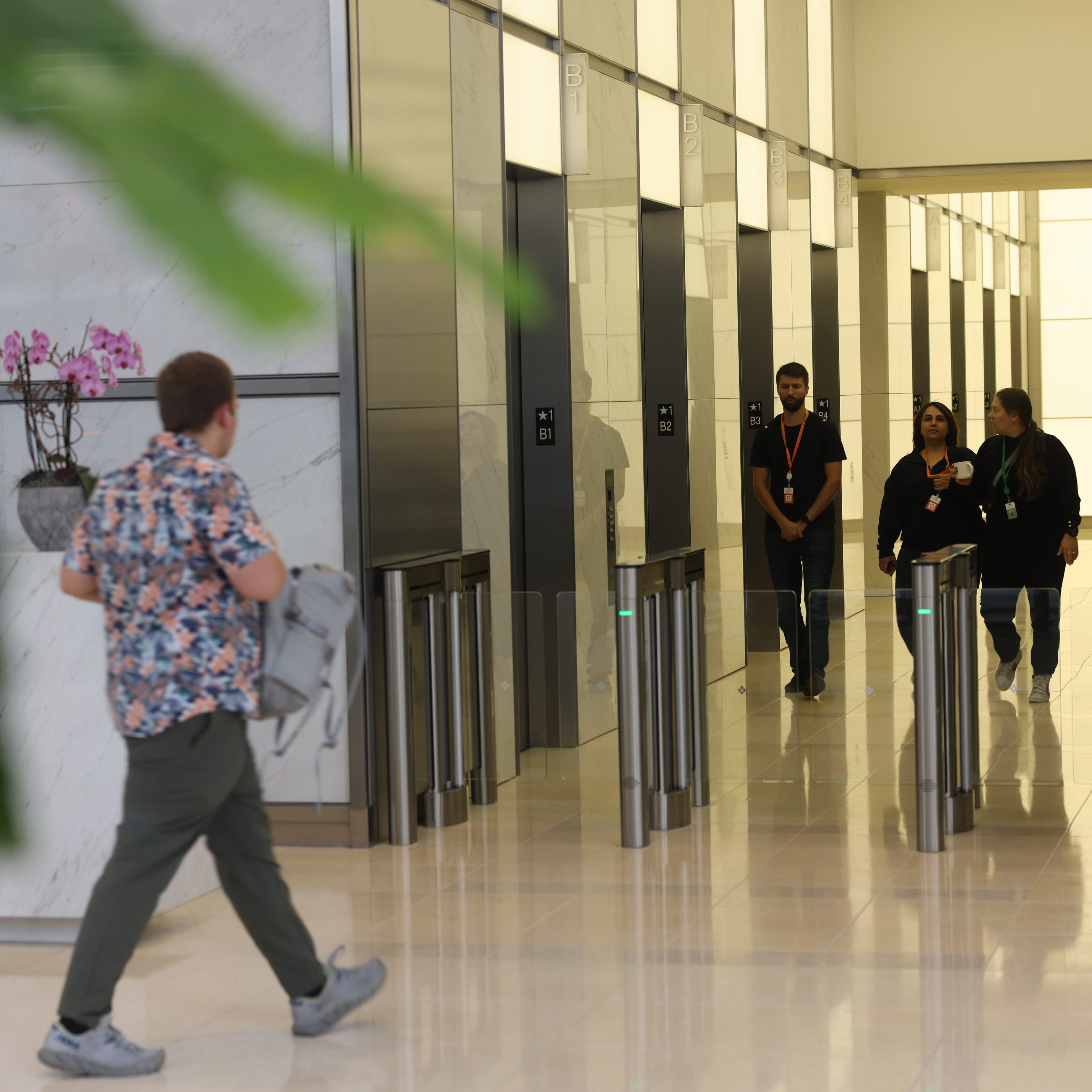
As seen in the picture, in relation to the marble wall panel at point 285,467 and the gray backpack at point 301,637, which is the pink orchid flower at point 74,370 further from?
the gray backpack at point 301,637

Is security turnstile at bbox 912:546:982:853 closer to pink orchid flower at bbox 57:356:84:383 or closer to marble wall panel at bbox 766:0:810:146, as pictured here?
pink orchid flower at bbox 57:356:84:383

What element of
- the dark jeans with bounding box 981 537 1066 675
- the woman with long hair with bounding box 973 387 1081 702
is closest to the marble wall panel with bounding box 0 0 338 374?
the dark jeans with bounding box 981 537 1066 675

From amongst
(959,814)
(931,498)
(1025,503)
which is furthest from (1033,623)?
(931,498)

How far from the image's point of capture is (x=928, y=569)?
5066 millimetres

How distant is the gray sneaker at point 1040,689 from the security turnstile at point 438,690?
192 cm

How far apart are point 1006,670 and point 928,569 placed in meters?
0.65

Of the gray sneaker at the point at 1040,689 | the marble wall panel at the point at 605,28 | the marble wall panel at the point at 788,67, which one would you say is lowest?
the gray sneaker at the point at 1040,689

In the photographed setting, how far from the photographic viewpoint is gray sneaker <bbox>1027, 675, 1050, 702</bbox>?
549cm

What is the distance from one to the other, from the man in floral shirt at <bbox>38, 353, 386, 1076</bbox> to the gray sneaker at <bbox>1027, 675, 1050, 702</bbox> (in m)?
3.16

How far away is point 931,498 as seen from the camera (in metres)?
7.09

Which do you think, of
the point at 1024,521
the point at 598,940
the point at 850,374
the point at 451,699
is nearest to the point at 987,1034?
the point at 598,940

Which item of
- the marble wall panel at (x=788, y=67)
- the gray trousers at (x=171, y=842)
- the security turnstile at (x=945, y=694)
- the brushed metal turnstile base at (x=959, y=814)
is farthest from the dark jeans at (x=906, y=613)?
the marble wall panel at (x=788, y=67)

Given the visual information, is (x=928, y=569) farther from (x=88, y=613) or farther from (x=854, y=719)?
(x=88, y=613)

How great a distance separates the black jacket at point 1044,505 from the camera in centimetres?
675
